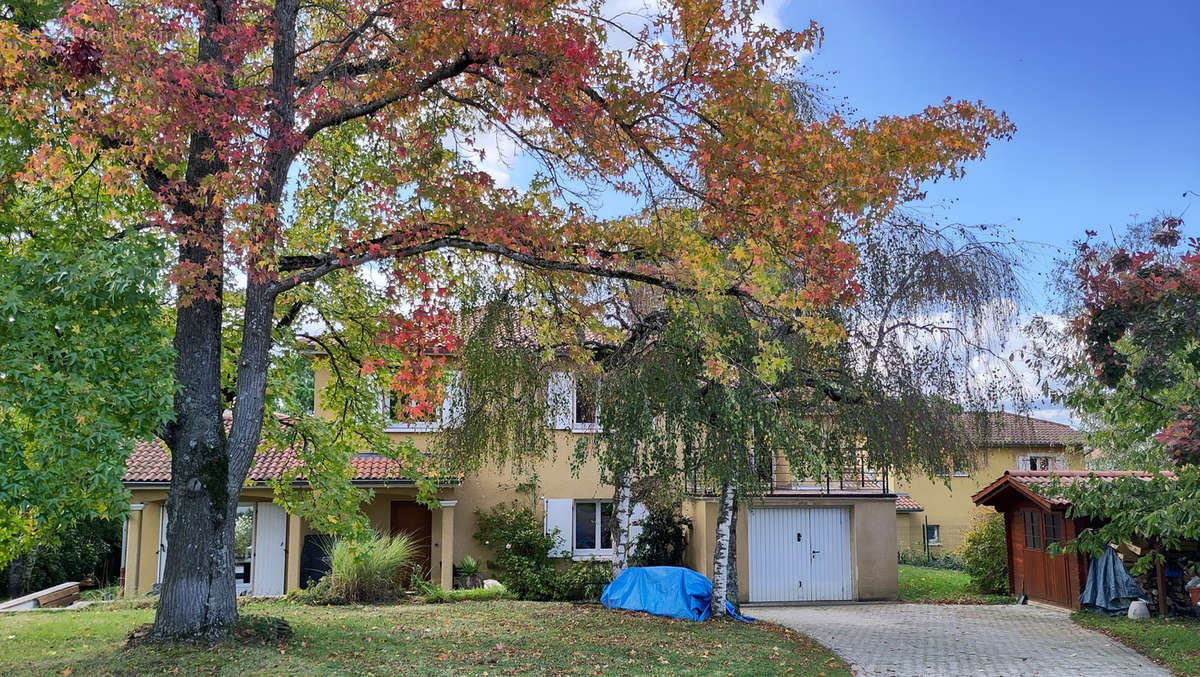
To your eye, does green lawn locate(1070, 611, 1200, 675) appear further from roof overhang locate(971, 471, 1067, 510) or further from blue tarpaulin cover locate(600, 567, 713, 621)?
blue tarpaulin cover locate(600, 567, 713, 621)

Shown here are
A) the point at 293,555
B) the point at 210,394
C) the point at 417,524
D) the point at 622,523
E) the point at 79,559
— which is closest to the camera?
the point at 210,394

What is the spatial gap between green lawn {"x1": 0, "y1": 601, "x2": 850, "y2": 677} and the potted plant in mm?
4121

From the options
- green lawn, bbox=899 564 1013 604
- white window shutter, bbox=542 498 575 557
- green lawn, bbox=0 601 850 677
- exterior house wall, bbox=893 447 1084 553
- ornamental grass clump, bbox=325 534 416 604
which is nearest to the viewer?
green lawn, bbox=0 601 850 677

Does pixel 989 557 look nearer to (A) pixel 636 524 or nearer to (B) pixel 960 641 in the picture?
(B) pixel 960 641

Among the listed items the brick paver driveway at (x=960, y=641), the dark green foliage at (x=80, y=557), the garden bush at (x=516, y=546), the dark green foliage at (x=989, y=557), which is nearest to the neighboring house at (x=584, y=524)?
the garden bush at (x=516, y=546)

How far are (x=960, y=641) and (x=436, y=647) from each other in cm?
874

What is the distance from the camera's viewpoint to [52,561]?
77.8ft

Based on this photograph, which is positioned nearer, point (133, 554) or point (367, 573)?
point (367, 573)

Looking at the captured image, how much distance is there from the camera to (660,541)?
2078 cm

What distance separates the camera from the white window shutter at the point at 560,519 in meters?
21.3

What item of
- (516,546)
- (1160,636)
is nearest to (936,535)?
(1160,636)

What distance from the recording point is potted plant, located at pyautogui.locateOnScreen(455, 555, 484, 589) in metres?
19.9

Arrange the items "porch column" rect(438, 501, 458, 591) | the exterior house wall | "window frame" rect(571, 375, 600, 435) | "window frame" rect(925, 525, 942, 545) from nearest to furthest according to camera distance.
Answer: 1. "window frame" rect(571, 375, 600, 435)
2. "porch column" rect(438, 501, 458, 591)
3. the exterior house wall
4. "window frame" rect(925, 525, 942, 545)

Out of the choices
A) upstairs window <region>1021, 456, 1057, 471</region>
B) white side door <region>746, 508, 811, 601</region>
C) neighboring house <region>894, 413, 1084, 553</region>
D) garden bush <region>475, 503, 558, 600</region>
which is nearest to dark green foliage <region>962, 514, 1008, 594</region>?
white side door <region>746, 508, 811, 601</region>
